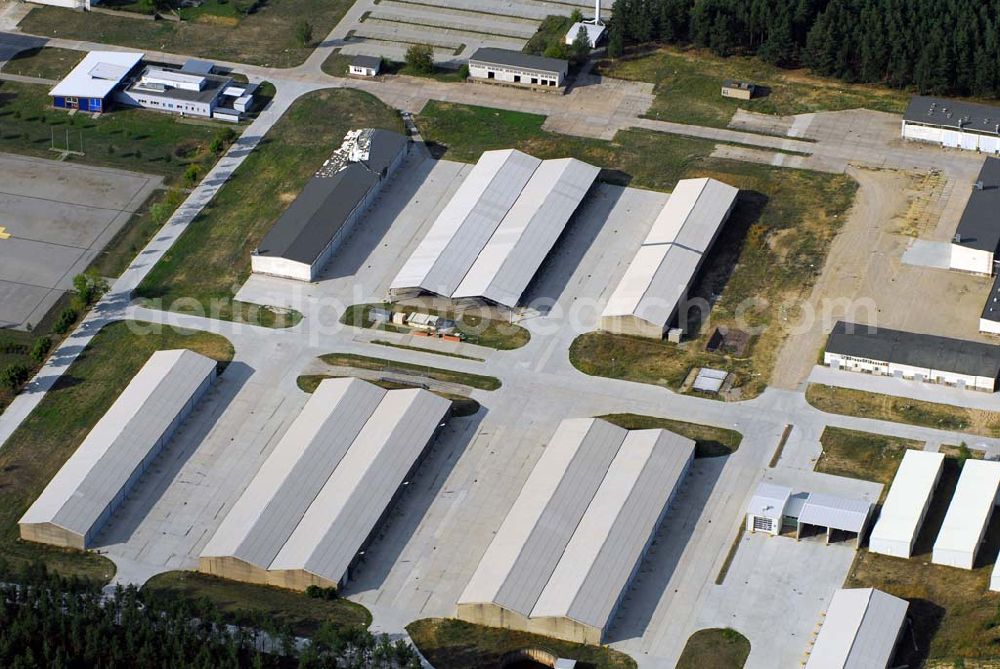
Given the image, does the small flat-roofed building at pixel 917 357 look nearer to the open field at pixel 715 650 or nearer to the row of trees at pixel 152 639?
the open field at pixel 715 650

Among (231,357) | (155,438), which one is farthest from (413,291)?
(155,438)

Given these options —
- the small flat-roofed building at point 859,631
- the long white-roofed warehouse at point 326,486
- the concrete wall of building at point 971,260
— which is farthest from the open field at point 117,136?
the small flat-roofed building at point 859,631

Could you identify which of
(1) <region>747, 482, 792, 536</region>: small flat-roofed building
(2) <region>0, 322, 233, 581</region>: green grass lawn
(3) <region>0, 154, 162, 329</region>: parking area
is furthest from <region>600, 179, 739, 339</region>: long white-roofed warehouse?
(3) <region>0, 154, 162, 329</region>: parking area

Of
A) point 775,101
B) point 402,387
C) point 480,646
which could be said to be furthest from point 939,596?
point 775,101

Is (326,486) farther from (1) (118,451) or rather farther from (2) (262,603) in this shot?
(1) (118,451)

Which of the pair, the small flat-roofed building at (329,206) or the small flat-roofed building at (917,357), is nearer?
the small flat-roofed building at (917,357)

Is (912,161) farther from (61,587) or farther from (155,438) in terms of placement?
(61,587)

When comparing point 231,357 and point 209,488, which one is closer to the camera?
point 209,488

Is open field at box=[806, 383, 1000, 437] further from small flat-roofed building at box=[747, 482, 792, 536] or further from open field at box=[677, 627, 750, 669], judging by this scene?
open field at box=[677, 627, 750, 669]
